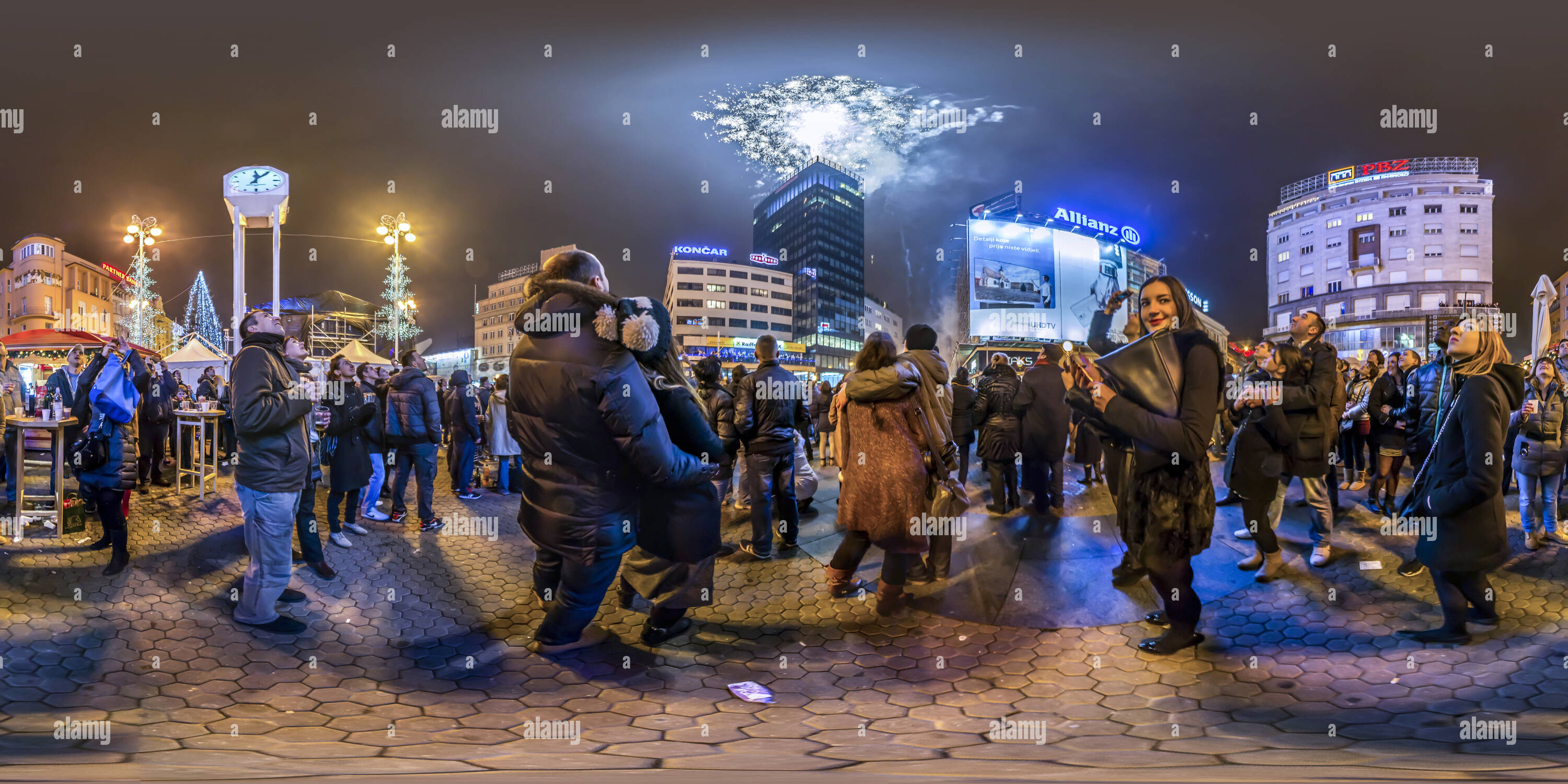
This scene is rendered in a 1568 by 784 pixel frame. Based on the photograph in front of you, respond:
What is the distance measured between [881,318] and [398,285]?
107 metres

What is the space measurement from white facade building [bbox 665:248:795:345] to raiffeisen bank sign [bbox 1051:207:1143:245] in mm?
46834

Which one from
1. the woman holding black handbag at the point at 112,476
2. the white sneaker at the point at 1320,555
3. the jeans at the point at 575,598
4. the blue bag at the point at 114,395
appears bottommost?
the white sneaker at the point at 1320,555

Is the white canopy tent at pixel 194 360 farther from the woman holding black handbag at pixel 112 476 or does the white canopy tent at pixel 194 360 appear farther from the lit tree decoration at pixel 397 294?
the woman holding black handbag at pixel 112 476

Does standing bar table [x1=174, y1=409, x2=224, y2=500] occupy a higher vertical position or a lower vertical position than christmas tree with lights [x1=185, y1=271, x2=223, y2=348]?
lower

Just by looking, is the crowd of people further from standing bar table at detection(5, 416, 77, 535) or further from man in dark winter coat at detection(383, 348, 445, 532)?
standing bar table at detection(5, 416, 77, 535)

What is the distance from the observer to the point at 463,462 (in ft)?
28.0

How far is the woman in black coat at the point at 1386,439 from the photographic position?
21.6 feet

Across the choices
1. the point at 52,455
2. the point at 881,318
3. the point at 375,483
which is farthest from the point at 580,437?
the point at 881,318

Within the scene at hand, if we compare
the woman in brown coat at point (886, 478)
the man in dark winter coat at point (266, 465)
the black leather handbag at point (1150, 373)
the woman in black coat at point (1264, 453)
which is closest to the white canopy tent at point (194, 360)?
the man in dark winter coat at point (266, 465)

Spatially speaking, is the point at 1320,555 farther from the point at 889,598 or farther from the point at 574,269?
the point at 574,269

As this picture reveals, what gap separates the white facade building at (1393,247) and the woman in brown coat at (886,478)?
63.2 meters

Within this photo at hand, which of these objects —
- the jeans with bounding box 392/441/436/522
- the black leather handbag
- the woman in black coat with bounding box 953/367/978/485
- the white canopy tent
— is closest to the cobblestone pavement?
the black leather handbag

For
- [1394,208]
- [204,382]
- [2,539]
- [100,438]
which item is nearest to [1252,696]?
[100,438]

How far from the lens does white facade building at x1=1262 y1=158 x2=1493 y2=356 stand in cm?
5731
